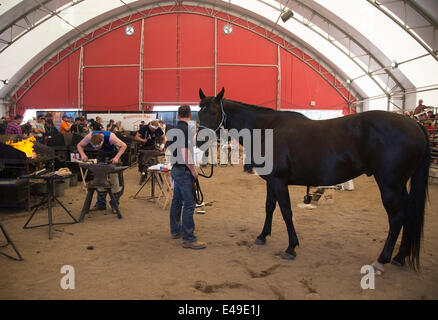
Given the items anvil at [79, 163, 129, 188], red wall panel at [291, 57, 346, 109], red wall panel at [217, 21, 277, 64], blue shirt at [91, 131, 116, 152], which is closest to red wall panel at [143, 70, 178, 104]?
red wall panel at [217, 21, 277, 64]

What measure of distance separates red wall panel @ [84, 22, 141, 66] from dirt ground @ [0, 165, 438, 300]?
1411 centimetres

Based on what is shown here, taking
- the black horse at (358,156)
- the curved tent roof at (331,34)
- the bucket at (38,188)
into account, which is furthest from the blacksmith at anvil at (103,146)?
the curved tent roof at (331,34)

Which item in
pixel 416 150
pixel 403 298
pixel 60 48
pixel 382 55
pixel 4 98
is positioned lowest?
pixel 403 298

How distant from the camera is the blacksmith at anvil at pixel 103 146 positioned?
5094 mm

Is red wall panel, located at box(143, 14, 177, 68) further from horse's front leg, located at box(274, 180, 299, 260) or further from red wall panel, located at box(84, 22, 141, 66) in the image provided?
horse's front leg, located at box(274, 180, 299, 260)

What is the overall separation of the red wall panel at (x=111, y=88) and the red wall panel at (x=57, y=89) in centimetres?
79

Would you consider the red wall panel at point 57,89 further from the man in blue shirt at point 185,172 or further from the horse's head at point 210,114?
the horse's head at point 210,114

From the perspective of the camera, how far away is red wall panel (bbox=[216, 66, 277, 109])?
56.5ft

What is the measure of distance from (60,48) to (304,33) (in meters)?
14.4

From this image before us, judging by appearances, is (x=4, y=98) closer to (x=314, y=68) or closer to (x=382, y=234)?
(x=314, y=68)

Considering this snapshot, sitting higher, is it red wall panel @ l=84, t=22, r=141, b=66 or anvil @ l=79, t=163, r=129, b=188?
red wall panel @ l=84, t=22, r=141, b=66

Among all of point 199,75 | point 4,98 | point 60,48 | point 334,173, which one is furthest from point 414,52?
point 4,98

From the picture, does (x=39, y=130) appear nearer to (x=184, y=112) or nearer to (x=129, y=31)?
(x=184, y=112)

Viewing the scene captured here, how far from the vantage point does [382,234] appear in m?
4.38
